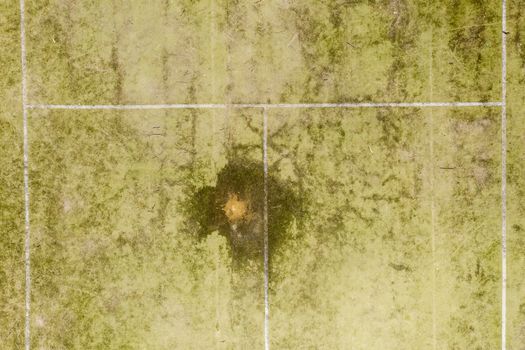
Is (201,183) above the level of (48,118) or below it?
below

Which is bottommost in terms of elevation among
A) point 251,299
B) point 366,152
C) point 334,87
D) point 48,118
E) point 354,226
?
point 251,299

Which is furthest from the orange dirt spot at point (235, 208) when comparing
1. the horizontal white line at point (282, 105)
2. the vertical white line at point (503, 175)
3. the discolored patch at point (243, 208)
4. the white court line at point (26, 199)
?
the vertical white line at point (503, 175)

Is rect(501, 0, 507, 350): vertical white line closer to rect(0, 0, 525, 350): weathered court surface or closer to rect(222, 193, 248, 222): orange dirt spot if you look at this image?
rect(0, 0, 525, 350): weathered court surface

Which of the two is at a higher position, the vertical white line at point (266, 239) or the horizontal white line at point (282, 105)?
the horizontal white line at point (282, 105)

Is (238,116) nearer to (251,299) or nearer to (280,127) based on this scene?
(280,127)

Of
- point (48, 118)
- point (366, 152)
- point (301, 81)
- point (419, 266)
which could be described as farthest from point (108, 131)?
point (419, 266)

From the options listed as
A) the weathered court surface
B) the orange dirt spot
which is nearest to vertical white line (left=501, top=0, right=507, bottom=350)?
the weathered court surface

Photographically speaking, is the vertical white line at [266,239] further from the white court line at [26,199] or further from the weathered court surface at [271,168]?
the white court line at [26,199]
